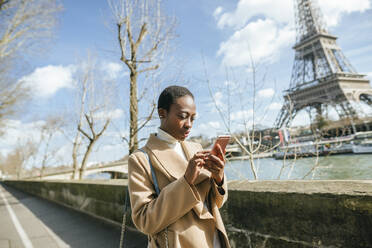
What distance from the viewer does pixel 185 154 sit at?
1404 millimetres

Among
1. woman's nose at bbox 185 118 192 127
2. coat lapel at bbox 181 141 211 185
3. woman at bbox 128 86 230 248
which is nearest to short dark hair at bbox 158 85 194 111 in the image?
woman at bbox 128 86 230 248

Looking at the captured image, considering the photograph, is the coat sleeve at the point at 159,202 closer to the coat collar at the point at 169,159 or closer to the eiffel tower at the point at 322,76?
the coat collar at the point at 169,159

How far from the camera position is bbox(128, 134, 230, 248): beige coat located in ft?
3.51

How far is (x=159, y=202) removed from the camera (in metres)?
1.09

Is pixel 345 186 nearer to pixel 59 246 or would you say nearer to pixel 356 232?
pixel 356 232

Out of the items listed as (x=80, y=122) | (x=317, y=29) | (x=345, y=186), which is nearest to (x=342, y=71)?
(x=317, y=29)

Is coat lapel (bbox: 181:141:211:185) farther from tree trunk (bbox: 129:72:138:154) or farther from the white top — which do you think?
tree trunk (bbox: 129:72:138:154)

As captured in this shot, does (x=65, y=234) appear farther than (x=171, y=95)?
Yes

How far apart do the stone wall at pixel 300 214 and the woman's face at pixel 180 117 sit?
1.02 metres

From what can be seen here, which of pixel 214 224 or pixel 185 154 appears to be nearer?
pixel 214 224

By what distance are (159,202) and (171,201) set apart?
7cm

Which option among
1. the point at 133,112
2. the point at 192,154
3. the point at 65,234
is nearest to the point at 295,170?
the point at 133,112

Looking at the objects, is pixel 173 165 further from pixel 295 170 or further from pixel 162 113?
pixel 295 170

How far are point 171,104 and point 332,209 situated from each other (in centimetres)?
128
